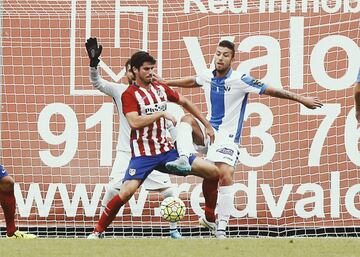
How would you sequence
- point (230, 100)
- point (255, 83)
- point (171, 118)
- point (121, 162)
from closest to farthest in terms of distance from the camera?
1. point (171, 118)
2. point (255, 83)
3. point (230, 100)
4. point (121, 162)

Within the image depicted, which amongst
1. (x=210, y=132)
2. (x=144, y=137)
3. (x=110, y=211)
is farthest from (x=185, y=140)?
(x=110, y=211)

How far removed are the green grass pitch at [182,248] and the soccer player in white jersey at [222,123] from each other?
120 centimetres

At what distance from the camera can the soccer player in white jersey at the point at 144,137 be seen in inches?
425

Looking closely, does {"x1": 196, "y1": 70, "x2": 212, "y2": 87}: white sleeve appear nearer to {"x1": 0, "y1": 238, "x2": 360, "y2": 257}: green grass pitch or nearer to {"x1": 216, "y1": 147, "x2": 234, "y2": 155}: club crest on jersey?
{"x1": 216, "y1": 147, "x2": 234, "y2": 155}: club crest on jersey

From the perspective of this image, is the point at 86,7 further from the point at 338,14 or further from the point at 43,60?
the point at 338,14

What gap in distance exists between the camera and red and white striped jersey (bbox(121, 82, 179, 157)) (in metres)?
10.9

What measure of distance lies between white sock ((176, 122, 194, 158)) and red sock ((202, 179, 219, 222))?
49cm

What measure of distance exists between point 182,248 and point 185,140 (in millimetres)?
1989

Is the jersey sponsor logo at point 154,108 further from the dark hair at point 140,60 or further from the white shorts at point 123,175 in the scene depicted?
the white shorts at point 123,175

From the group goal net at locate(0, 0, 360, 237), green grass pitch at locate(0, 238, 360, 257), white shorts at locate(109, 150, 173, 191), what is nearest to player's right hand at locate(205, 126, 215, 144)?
white shorts at locate(109, 150, 173, 191)

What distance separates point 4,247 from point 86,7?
189 inches

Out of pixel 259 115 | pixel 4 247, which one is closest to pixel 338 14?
pixel 259 115

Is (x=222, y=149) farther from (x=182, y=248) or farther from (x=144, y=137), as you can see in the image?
(x=182, y=248)

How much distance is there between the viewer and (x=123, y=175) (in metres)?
12.1
